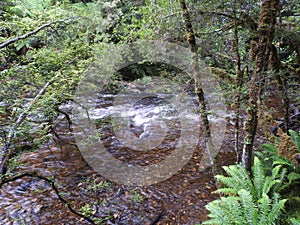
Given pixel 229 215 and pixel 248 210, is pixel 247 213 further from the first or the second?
pixel 229 215

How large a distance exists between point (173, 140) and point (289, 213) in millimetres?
3368

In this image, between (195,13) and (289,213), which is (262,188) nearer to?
(289,213)

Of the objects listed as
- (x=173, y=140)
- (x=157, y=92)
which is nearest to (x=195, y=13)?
(x=173, y=140)

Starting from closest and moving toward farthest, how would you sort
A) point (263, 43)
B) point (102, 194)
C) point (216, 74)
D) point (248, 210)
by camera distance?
point (248, 210), point (263, 43), point (102, 194), point (216, 74)

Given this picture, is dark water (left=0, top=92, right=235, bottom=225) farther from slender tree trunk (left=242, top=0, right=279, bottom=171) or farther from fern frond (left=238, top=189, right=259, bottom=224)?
slender tree trunk (left=242, top=0, right=279, bottom=171)

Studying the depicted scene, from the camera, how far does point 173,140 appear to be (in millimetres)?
6086

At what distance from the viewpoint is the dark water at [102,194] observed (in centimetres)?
345

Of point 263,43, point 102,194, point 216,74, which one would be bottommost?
point 102,194

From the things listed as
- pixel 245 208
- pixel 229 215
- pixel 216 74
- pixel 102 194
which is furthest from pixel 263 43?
pixel 102 194

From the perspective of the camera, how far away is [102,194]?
3998mm

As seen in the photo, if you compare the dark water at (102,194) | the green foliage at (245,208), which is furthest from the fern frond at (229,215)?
the dark water at (102,194)

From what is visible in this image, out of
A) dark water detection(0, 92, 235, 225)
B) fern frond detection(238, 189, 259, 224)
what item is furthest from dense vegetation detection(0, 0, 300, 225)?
dark water detection(0, 92, 235, 225)

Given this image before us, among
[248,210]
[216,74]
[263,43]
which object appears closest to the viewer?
[248,210]

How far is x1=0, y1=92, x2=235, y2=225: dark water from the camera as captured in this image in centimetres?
345
